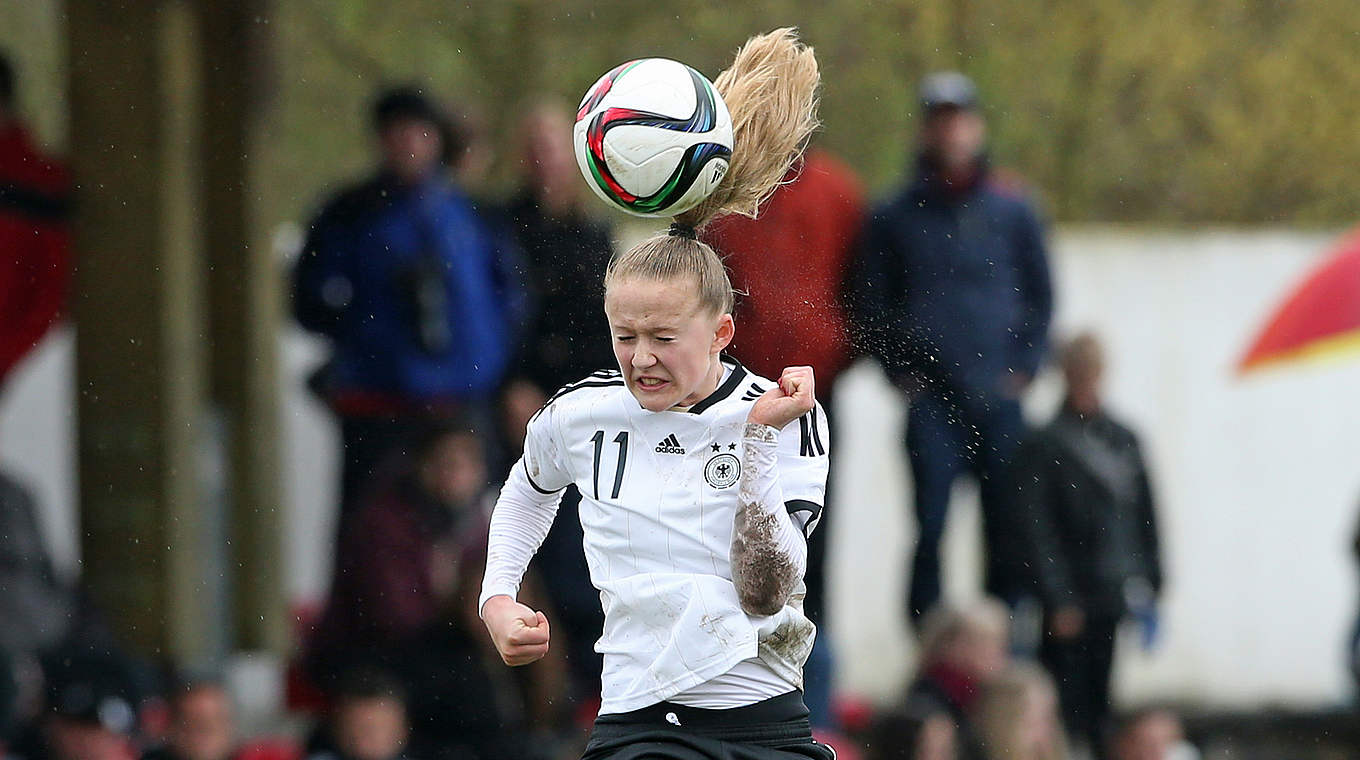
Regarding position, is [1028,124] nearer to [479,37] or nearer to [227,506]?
[479,37]

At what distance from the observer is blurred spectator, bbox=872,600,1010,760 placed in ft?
24.5

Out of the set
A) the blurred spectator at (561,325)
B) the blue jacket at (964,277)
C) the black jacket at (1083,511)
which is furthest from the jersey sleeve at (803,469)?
the black jacket at (1083,511)

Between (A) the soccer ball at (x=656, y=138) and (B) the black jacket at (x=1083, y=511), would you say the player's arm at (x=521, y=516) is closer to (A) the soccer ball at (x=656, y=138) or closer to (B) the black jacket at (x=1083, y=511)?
(A) the soccer ball at (x=656, y=138)

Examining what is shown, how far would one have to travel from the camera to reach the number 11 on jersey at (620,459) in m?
3.75

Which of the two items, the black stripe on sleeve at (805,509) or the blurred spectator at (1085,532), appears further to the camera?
the blurred spectator at (1085,532)

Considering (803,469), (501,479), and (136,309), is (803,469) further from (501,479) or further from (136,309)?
(136,309)

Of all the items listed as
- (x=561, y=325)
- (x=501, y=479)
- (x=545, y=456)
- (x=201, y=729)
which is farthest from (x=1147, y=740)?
(x=545, y=456)

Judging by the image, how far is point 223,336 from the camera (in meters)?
9.92

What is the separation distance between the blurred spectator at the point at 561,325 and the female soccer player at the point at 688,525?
160 cm

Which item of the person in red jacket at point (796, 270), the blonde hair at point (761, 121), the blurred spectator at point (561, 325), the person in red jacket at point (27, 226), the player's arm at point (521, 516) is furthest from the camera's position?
the person in red jacket at point (27, 226)

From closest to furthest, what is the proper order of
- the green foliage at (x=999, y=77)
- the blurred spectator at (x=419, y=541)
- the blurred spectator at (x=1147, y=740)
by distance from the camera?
the blurred spectator at (x=419, y=541), the blurred spectator at (x=1147, y=740), the green foliage at (x=999, y=77)

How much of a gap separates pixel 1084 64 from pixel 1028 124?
417 millimetres

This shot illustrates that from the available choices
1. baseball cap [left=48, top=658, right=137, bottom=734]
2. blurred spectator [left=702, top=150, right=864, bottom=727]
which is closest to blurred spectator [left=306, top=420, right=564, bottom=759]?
baseball cap [left=48, top=658, right=137, bottom=734]

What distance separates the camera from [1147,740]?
318 inches
